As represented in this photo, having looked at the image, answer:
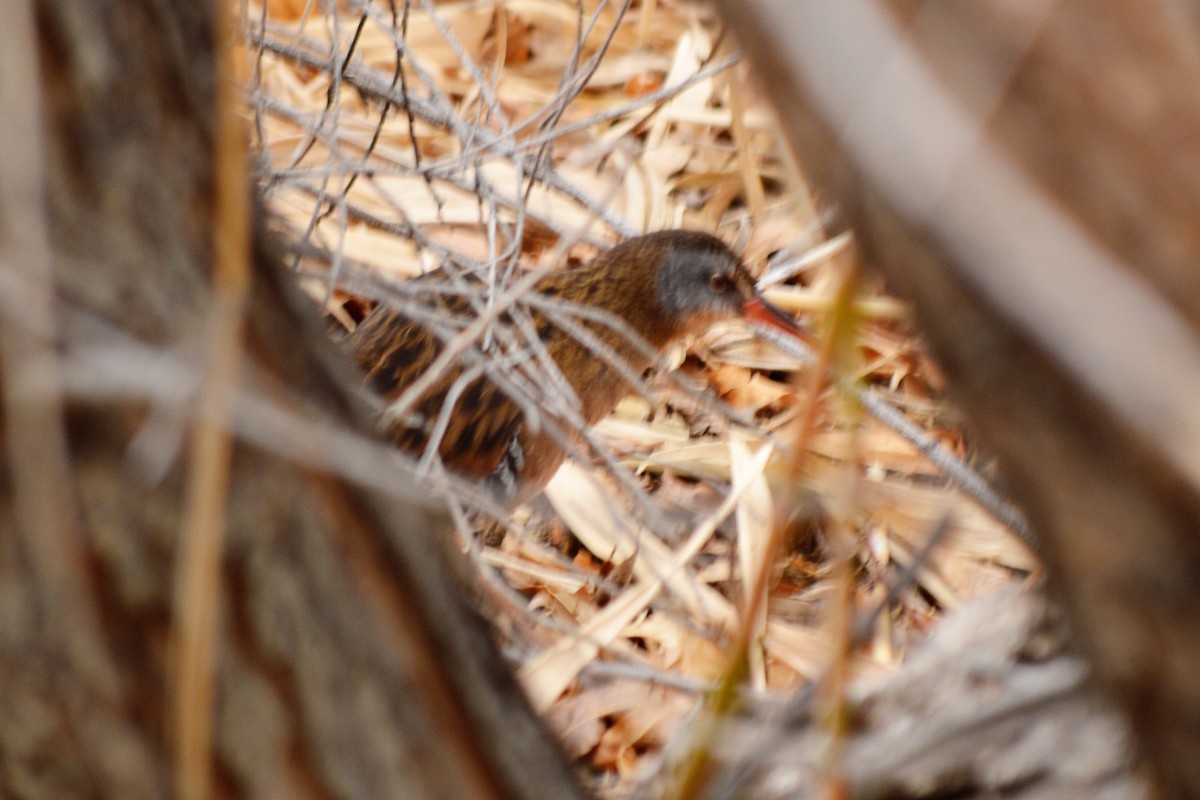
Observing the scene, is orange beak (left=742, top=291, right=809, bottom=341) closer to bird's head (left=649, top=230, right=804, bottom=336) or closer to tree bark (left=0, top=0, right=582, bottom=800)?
bird's head (left=649, top=230, right=804, bottom=336)

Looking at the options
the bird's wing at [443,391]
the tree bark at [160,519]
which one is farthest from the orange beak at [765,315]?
the tree bark at [160,519]

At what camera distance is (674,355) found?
3.20 meters

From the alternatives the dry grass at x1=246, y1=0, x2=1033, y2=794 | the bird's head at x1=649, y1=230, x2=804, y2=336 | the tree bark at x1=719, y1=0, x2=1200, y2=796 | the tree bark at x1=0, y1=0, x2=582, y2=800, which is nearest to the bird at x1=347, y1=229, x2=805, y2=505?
the bird's head at x1=649, y1=230, x2=804, y2=336

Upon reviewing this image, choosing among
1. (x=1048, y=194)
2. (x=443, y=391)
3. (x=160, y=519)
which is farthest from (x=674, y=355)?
(x=1048, y=194)

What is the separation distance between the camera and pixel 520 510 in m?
2.74

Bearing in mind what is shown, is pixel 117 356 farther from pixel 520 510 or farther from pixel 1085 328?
pixel 520 510

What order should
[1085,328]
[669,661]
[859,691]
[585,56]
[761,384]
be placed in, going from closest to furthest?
[1085,328] < [859,691] < [669,661] < [761,384] < [585,56]

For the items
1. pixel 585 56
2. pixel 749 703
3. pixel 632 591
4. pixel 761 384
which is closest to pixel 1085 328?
pixel 749 703

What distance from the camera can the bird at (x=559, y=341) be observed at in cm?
227

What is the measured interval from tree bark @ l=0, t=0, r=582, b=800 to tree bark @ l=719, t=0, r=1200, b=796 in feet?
1.09

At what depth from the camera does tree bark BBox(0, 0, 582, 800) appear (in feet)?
1.97

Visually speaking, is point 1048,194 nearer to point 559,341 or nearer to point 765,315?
point 559,341

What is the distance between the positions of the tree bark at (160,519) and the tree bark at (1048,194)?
0.33m

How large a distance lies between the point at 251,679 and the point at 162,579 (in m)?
0.08
